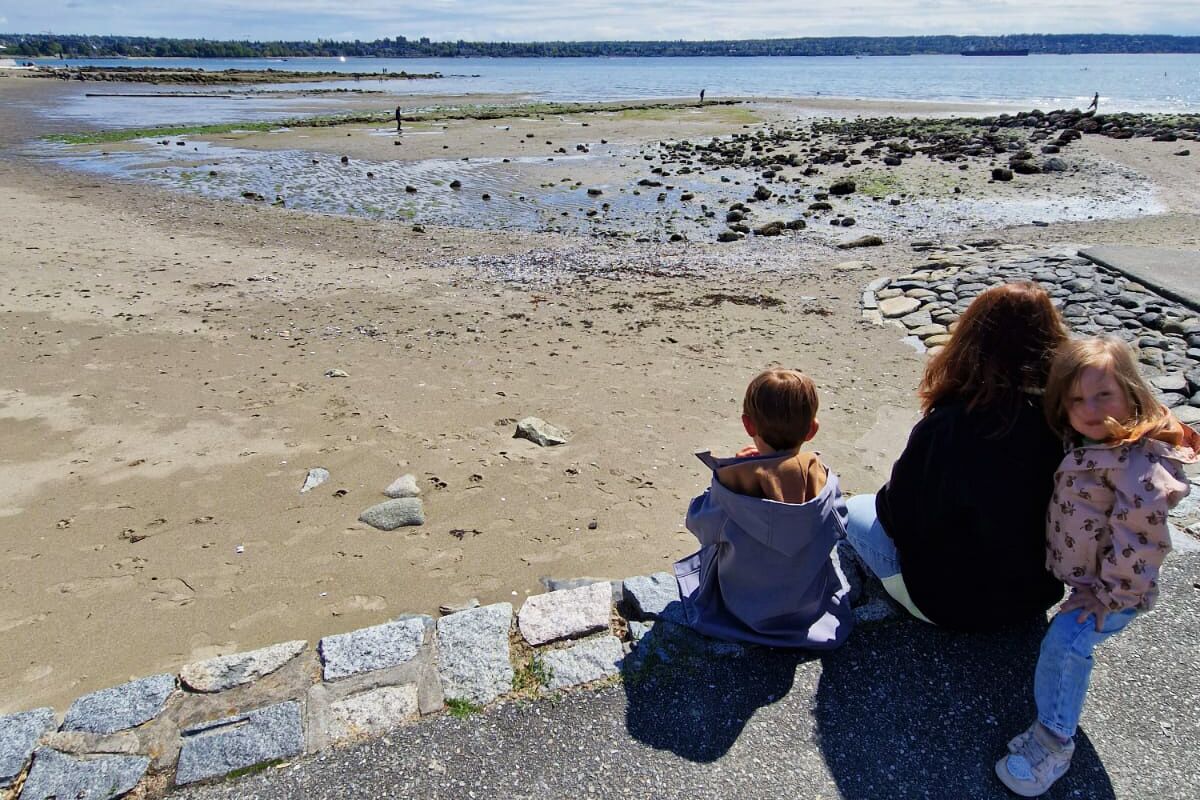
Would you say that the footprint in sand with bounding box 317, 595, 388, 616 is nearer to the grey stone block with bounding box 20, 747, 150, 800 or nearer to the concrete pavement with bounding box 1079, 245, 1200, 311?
the grey stone block with bounding box 20, 747, 150, 800

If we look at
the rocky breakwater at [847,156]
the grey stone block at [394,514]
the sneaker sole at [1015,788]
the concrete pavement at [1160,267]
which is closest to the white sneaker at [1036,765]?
the sneaker sole at [1015,788]

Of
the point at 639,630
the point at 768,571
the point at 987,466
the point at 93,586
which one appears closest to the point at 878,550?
the point at 768,571

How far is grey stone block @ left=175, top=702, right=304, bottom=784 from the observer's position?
270cm

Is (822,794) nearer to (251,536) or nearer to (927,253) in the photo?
(251,536)

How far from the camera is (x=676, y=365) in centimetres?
836

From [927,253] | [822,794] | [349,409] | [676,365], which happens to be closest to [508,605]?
[822,794]

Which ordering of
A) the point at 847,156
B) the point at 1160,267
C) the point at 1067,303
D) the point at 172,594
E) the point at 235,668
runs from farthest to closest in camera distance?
the point at 847,156
the point at 1160,267
the point at 1067,303
the point at 172,594
the point at 235,668

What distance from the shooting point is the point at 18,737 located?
2822mm

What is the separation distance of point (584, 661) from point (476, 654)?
460mm

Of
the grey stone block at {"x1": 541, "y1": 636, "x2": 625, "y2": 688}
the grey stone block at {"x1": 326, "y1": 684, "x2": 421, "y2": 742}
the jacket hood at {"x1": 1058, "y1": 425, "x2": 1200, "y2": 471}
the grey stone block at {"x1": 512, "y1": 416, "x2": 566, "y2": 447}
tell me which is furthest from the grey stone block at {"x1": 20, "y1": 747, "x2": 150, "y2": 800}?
the grey stone block at {"x1": 512, "y1": 416, "x2": 566, "y2": 447}

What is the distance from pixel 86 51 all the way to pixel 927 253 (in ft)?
798

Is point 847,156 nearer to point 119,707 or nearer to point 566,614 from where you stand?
point 566,614

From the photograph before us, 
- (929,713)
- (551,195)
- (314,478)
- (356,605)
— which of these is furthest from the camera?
(551,195)

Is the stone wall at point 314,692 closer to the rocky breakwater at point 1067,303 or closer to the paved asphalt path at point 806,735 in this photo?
the paved asphalt path at point 806,735
